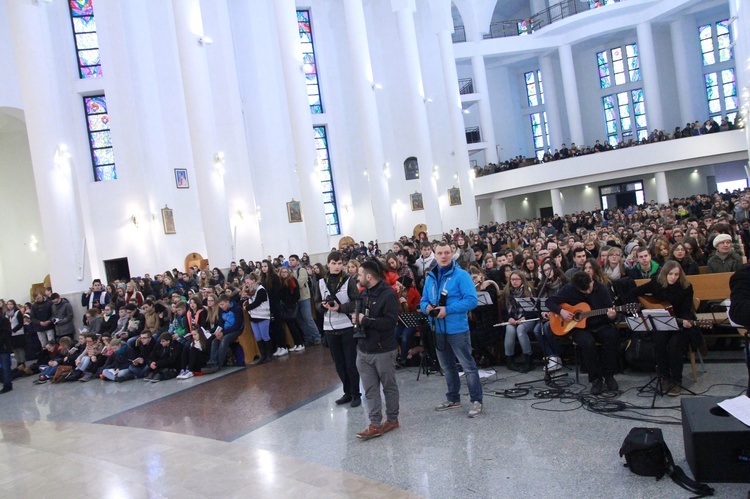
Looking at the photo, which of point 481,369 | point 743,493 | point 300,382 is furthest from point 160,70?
point 743,493

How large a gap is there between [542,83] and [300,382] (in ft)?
113

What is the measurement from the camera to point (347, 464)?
520cm

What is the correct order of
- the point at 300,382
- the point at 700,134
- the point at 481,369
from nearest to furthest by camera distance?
the point at 481,369 → the point at 300,382 → the point at 700,134

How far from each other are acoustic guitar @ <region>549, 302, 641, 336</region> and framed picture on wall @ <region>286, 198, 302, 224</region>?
2031 centimetres

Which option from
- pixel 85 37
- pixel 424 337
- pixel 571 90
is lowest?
pixel 424 337

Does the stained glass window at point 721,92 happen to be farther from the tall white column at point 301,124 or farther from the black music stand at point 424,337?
the black music stand at point 424,337

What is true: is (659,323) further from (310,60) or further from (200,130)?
(310,60)

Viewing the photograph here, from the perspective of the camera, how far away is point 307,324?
11.8 m

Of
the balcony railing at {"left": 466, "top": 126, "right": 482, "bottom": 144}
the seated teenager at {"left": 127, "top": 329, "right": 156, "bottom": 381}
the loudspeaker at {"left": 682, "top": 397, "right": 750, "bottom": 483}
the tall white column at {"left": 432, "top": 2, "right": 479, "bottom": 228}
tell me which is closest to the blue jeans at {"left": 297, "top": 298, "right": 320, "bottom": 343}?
the seated teenager at {"left": 127, "top": 329, "right": 156, "bottom": 381}

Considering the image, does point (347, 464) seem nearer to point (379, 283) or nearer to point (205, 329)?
point (379, 283)

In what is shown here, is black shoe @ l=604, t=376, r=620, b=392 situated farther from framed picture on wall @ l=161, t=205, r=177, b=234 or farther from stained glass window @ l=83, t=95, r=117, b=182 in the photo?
stained glass window @ l=83, t=95, r=117, b=182

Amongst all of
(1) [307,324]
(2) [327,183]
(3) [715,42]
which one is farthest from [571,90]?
(1) [307,324]

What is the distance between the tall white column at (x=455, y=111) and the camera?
1233 inches

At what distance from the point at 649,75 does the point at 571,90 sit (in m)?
4.13
